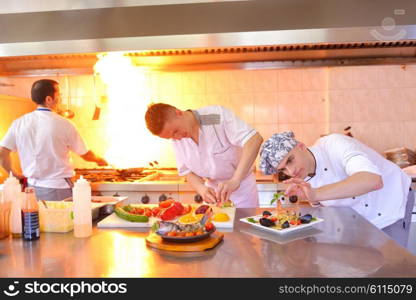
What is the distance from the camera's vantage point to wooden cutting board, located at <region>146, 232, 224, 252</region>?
120cm

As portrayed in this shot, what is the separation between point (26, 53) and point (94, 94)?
4.94 feet

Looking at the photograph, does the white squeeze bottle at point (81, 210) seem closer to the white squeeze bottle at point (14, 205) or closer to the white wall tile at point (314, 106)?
the white squeeze bottle at point (14, 205)

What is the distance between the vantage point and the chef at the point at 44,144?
2576 mm

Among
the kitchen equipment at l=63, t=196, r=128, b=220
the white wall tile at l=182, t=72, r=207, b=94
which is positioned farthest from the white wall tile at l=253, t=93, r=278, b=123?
the kitchen equipment at l=63, t=196, r=128, b=220

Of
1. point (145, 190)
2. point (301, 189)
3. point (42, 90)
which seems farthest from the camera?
point (145, 190)

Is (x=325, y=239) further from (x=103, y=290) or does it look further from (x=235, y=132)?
(x=235, y=132)

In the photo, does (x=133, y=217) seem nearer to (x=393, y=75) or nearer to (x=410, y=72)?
(x=393, y=75)

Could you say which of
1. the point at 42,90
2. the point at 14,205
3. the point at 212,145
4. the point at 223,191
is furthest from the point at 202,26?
the point at 42,90

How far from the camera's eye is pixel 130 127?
3494mm

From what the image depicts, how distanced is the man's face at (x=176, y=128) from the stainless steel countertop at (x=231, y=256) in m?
0.60

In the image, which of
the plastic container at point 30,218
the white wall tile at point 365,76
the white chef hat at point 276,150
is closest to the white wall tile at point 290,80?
the white wall tile at point 365,76

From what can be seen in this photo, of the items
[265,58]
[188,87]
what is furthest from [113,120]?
[265,58]

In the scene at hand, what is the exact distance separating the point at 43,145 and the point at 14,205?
1.23m

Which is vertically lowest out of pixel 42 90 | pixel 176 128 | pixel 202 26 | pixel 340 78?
pixel 176 128
